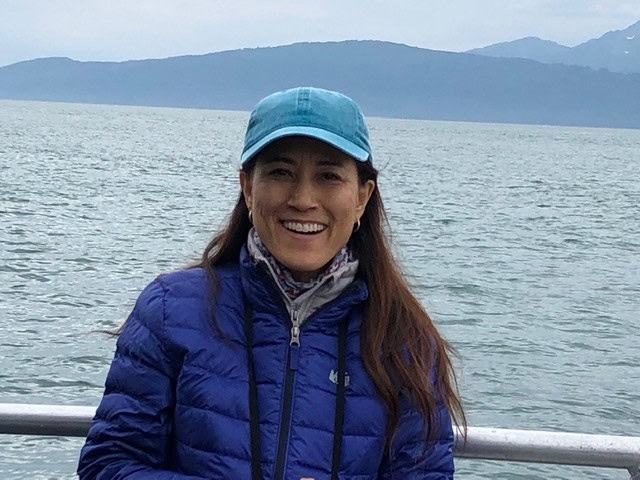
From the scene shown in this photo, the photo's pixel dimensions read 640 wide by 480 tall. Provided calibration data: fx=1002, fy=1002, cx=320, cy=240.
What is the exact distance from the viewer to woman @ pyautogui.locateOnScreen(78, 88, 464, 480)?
1.97 meters

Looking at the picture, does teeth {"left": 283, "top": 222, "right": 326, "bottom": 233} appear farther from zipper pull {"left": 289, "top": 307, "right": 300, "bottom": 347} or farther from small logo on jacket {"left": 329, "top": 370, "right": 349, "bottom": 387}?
small logo on jacket {"left": 329, "top": 370, "right": 349, "bottom": 387}

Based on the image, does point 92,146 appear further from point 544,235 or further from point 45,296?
point 45,296

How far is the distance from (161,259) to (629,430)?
34.4ft

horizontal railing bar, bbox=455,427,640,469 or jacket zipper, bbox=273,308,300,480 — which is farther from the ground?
jacket zipper, bbox=273,308,300,480

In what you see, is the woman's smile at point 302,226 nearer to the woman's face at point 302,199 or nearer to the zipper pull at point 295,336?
the woman's face at point 302,199

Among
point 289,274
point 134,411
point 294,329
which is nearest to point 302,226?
point 289,274

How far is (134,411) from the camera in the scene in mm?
1988

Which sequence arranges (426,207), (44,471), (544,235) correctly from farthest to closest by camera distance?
(426,207), (544,235), (44,471)

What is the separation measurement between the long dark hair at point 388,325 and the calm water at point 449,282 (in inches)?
24.1

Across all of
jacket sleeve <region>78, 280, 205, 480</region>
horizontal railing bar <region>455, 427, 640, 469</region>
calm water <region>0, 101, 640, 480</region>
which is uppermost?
jacket sleeve <region>78, 280, 205, 480</region>

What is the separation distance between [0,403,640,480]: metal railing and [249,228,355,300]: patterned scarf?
0.50m

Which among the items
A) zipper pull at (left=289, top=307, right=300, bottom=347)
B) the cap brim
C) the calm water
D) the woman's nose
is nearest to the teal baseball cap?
the cap brim

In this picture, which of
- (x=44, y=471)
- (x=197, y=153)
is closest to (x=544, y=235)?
(x=44, y=471)

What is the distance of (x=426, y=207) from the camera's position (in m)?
29.6
